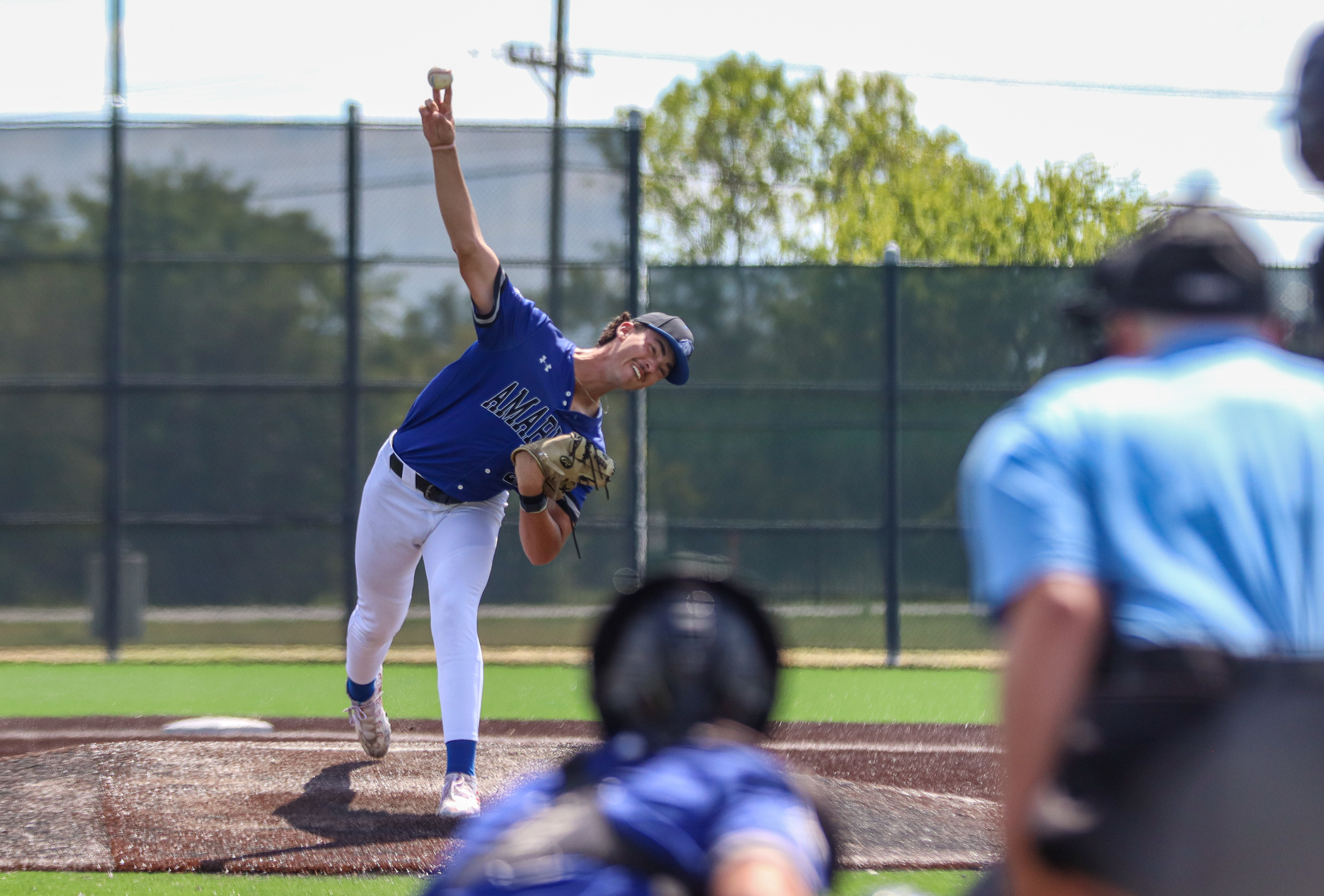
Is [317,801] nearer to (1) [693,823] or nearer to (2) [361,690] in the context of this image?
(2) [361,690]

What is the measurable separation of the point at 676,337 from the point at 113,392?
23.7 feet

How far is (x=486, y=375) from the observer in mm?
4629

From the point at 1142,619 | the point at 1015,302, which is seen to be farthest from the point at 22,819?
the point at 1015,302

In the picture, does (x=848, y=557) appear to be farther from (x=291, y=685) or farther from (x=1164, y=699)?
(x=1164, y=699)

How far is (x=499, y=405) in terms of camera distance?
15.1 ft

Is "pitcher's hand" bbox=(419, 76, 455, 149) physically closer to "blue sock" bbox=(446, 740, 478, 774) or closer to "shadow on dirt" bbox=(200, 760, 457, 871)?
"blue sock" bbox=(446, 740, 478, 774)

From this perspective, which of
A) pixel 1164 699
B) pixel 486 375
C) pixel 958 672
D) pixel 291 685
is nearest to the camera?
pixel 1164 699

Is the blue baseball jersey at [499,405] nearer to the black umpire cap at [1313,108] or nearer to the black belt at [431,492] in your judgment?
the black belt at [431,492]

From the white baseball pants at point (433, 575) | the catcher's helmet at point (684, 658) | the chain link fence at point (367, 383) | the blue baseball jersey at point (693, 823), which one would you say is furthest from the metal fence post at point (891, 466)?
the blue baseball jersey at point (693, 823)

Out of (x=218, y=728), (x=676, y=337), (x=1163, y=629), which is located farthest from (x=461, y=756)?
(x=1163, y=629)

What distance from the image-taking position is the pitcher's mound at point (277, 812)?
3.85 m

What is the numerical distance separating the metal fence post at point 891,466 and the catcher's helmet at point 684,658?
29.3 ft

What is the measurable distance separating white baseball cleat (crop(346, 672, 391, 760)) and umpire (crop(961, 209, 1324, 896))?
154 inches

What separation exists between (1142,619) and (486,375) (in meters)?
3.45
